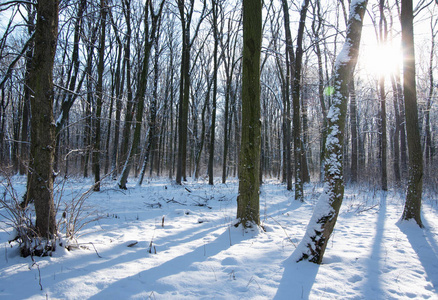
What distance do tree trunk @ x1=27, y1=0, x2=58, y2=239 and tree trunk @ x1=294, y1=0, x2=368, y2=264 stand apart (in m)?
3.30

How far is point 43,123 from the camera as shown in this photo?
9.61ft

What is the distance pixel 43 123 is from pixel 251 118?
10.3 feet

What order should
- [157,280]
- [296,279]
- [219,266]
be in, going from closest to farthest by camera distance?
[157,280]
[296,279]
[219,266]

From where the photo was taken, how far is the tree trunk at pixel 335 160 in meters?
2.97

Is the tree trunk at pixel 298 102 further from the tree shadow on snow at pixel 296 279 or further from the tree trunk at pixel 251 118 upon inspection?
the tree shadow on snow at pixel 296 279

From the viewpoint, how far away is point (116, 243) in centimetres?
353

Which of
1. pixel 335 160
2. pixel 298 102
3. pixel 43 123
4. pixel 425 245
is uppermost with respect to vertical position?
pixel 298 102

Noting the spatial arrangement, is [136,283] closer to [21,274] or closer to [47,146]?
[21,274]

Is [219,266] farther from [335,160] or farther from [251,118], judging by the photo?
[251,118]

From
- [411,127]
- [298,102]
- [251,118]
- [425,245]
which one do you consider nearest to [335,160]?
[251,118]

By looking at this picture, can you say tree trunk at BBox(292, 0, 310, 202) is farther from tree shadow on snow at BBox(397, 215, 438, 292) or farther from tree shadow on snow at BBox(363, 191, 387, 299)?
tree shadow on snow at BBox(363, 191, 387, 299)

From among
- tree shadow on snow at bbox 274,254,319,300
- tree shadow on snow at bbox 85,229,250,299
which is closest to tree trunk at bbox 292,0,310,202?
tree shadow on snow at bbox 274,254,319,300

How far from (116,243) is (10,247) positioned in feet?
4.12

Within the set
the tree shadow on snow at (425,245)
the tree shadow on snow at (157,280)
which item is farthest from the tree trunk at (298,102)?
the tree shadow on snow at (157,280)
